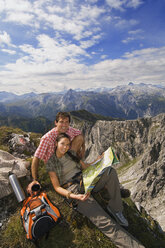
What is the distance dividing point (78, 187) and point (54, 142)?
310cm


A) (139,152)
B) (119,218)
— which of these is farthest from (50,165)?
(139,152)

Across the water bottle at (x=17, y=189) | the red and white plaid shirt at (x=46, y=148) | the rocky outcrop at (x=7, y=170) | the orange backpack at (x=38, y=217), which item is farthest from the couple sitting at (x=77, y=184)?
the rocky outcrop at (x=7, y=170)

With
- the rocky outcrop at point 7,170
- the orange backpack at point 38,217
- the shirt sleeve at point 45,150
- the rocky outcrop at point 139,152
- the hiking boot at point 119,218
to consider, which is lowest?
the rocky outcrop at point 139,152

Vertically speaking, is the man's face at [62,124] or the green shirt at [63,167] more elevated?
the man's face at [62,124]

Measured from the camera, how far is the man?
26.4ft

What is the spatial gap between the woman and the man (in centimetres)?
81

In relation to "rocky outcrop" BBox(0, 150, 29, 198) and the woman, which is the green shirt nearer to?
the woman

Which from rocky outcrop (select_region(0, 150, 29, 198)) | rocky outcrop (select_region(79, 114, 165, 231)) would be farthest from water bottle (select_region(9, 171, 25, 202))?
rocky outcrop (select_region(79, 114, 165, 231))

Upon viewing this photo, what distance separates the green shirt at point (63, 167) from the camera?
24.7ft

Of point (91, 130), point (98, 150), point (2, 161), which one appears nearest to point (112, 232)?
point (2, 161)

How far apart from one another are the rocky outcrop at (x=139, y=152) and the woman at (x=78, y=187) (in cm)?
4740

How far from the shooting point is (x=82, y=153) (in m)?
9.49

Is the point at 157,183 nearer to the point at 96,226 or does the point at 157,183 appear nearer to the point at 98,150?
the point at 96,226

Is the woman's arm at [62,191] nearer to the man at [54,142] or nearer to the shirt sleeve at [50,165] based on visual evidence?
the shirt sleeve at [50,165]
